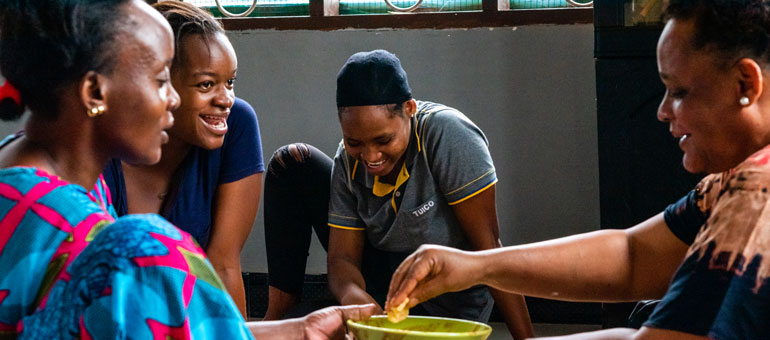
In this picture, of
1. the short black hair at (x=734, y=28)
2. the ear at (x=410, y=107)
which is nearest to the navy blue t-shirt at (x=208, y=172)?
the ear at (x=410, y=107)

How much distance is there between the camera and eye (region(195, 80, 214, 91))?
2031 millimetres

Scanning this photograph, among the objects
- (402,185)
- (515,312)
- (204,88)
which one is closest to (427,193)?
(402,185)

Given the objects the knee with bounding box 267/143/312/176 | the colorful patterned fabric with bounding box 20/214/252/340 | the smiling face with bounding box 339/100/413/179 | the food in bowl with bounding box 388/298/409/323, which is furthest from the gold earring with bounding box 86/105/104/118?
the knee with bounding box 267/143/312/176

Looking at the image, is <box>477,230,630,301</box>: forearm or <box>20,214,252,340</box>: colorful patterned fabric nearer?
<box>20,214,252,340</box>: colorful patterned fabric

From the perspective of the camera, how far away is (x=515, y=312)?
2395 millimetres

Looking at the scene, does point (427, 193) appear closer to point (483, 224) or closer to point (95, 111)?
point (483, 224)

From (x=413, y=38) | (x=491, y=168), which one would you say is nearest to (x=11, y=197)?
(x=491, y=168)

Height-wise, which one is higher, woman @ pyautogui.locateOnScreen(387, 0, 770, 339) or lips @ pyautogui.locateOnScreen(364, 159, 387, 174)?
woman @ pyautogui.locateOnScreen(387, 0, 770, 339)

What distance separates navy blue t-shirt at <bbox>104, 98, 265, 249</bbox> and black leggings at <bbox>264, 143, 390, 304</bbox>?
16.8 inches

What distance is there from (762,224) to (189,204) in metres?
1.44

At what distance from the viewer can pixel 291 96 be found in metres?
3.59

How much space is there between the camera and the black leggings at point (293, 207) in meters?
2.63

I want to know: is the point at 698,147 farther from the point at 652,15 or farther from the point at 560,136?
the point at 560,136

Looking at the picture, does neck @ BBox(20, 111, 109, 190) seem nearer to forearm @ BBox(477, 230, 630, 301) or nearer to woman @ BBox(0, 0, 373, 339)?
woman @ BBox(0, 0, 373, 339)
